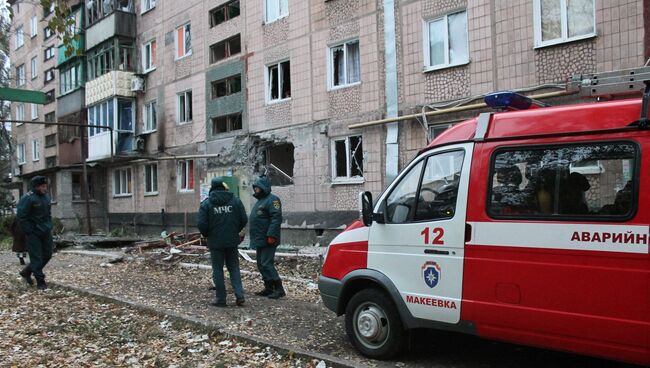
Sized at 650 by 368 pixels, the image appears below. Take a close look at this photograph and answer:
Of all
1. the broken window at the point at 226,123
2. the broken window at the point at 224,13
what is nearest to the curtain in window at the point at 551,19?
the broken window at the point at 226,123

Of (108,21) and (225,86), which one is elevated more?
(108,21)

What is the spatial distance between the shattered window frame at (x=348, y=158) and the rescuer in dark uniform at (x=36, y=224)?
7.49m

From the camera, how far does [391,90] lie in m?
13.1

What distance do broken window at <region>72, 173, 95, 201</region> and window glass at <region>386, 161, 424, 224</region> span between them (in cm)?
2565

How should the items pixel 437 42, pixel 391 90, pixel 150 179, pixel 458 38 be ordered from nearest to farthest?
pixel 458 38 < pixel 437 42 < pixel 391 90 < pixel 150 179

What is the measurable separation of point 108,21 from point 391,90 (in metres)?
16.1

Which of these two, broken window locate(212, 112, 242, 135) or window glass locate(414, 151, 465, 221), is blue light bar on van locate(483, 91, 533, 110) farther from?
broken window locate(212, 112, 242, 135)

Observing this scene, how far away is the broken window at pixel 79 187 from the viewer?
27578mm

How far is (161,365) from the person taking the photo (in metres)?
5.10

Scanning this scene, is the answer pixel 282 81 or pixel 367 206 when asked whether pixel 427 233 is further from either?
pixel 282 81

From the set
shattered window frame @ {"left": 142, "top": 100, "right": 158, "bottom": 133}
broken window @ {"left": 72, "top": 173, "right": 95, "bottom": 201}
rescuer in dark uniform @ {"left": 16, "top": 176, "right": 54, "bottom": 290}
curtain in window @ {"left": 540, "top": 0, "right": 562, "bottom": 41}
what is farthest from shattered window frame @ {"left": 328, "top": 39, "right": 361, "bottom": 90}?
broken window @ {"left": 72, "top": 173, "right": 95, "bottom": 201}

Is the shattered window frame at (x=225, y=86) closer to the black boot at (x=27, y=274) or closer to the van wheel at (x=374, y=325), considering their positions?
the black boot at (x=27, y=274)

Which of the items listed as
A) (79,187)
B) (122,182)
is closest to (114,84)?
(122,182)

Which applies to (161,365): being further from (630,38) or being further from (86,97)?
(86,97)
